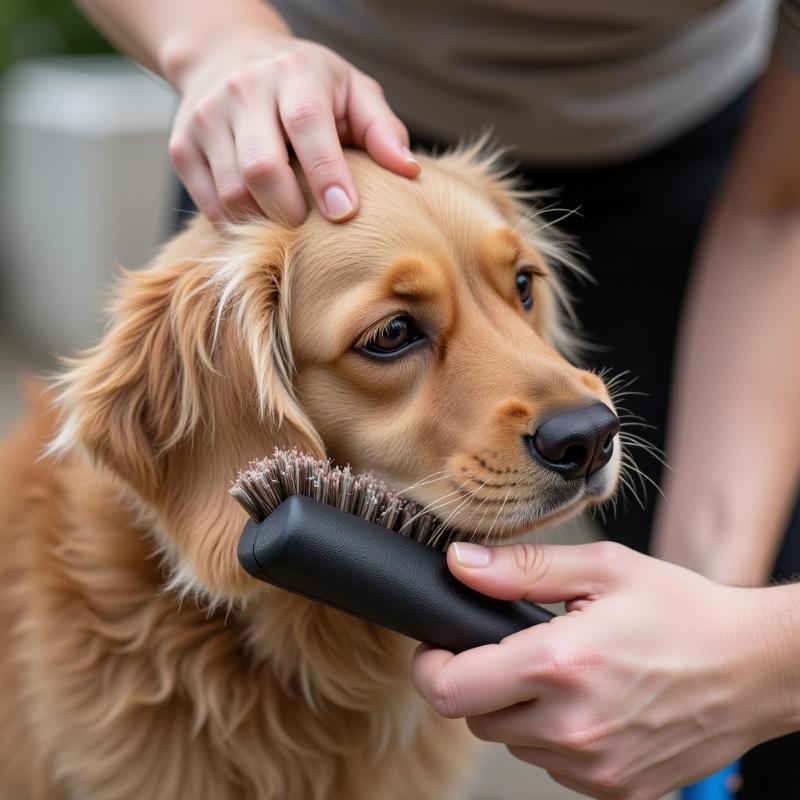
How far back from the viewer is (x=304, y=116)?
1700 mm

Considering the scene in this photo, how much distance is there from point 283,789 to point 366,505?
0.69m

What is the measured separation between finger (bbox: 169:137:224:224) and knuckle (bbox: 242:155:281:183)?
0.46 feet

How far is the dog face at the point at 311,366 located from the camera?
1.76m

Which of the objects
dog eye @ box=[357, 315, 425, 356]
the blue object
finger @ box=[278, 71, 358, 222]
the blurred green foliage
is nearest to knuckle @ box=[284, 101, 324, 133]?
finger @ box=[278, 71, 358, 222]

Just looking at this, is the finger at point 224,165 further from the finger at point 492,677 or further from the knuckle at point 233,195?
the finger at point 492,677

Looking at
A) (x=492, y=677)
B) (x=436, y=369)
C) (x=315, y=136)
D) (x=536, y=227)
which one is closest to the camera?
(x=492, y=677)

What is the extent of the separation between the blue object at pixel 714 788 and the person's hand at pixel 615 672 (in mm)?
299

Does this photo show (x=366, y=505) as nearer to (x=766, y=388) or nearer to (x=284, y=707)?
(x=284, y=707)

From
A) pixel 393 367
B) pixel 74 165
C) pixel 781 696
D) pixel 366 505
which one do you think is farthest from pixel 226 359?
pixel 74 165

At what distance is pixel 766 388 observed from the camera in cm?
220

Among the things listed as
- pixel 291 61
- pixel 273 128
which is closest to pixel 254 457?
pixel 273 128

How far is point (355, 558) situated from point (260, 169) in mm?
639

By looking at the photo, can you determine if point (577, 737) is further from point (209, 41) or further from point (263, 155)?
point (209, 41)

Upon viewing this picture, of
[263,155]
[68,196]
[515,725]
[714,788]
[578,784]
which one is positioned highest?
[263,155]
